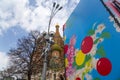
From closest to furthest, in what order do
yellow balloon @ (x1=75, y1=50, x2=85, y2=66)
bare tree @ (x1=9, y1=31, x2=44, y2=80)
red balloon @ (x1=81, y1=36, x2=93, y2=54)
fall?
1. red balloon @ (x1=81, y1=36, x2=93, y2=54)
2. yellow balloon @ (x1=75, y1=50, x2=85, y2=66)
3. bare tree @ (x1=9, y1=31, x2=44, y2=80)

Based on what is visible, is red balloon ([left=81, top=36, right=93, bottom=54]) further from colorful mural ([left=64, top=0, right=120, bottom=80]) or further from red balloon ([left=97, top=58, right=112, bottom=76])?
red balloon ([left=97, top=58, right=112, bottom=76])

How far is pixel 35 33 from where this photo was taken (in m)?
34.3

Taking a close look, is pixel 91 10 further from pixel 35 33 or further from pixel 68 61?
pixel 35 33

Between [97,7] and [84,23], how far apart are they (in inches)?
42.0

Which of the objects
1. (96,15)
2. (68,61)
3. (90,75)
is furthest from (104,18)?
(68,61)

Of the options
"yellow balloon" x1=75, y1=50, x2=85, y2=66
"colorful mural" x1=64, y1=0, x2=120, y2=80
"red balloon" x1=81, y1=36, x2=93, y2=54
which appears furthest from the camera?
"yellow balloon" x1=75, y1=50, x2=85, y2=66

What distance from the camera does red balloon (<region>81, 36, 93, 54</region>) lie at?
9.99 m

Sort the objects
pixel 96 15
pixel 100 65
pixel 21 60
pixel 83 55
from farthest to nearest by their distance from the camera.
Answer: pixel 21 60
pixel 83 55
pixel 96 15
pixel 100 65

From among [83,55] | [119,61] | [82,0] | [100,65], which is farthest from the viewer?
[82,0]

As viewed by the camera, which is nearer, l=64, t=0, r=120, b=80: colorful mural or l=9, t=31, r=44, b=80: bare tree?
l=64, t=0, r=120, b=80: colorful mural

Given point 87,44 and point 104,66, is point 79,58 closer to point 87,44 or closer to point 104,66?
point 87,44

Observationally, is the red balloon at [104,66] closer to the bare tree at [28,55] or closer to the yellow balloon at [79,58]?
the yellow balloon at [79,58]

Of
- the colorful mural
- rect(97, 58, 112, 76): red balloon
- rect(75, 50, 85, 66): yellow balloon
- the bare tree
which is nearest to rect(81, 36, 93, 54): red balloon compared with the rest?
the colorful mural

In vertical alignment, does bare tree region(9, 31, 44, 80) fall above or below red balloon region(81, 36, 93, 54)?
above
